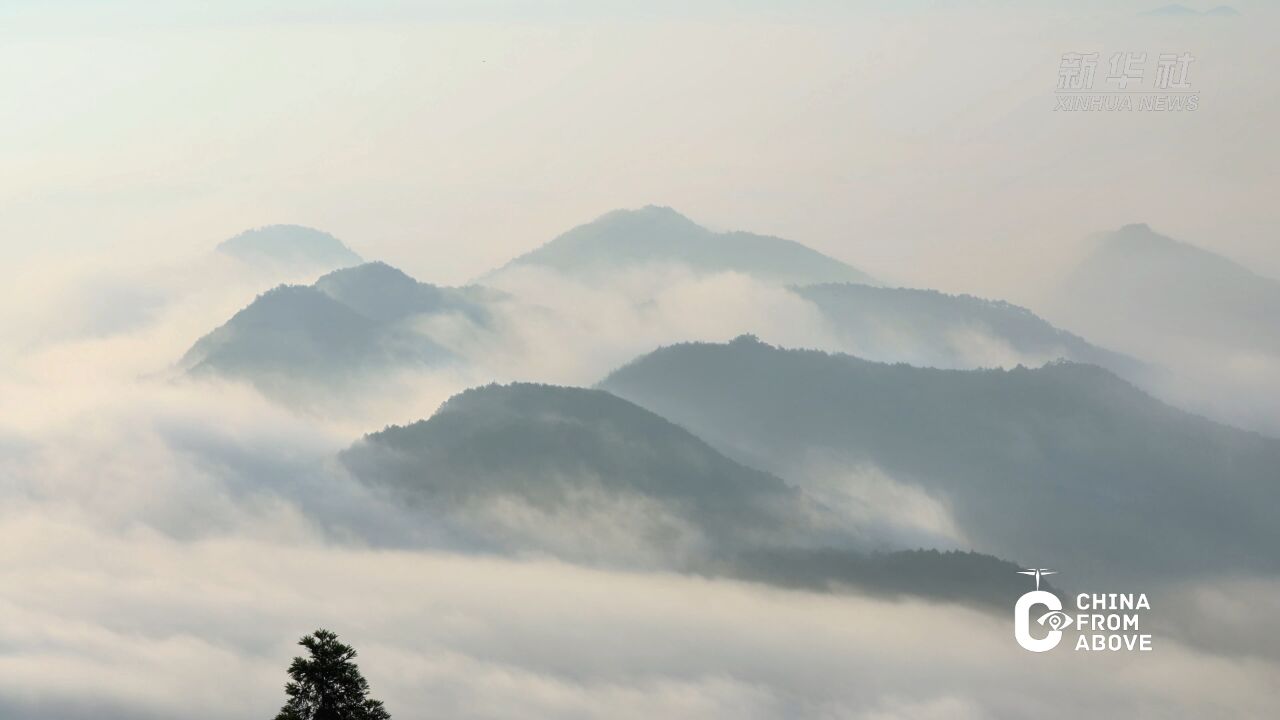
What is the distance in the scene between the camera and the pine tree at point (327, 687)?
62.0 metres

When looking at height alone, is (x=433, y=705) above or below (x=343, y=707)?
above

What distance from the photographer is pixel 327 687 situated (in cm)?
6234

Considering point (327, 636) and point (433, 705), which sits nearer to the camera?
point (327, 636)

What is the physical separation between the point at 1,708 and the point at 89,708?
10962 mm

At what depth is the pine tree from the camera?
6200 centimetres

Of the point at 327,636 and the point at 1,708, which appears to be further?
the point at 1,708

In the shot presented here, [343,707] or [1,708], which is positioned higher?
[1,708]

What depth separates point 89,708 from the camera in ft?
643

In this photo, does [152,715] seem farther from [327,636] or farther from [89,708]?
[327,636]

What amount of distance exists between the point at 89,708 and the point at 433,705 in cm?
4539

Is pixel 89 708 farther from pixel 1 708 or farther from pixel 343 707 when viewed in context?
pixel 343 707

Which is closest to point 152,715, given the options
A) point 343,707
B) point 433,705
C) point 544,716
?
point 433,705

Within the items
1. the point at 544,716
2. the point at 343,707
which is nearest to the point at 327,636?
the point at 343,707

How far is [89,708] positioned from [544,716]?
60346 millimetres
